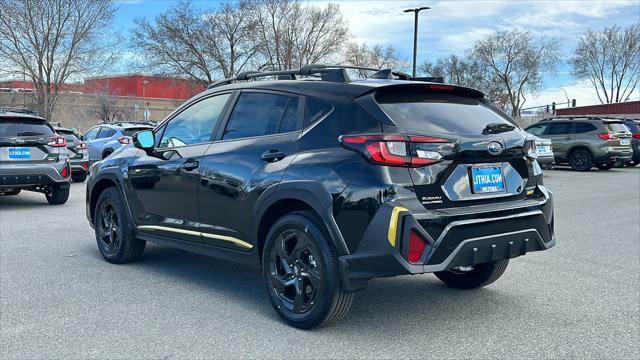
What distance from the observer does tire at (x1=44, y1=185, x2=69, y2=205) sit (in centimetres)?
1074

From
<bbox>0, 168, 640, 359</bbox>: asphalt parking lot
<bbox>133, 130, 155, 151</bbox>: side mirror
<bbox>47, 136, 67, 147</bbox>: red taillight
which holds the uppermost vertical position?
<bbox>133, 130, 155, 151</bbox>: side mirror

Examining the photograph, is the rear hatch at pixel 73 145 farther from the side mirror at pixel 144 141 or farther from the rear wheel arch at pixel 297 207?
the rear wheel arch at pixel 297 207

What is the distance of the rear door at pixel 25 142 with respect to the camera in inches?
383

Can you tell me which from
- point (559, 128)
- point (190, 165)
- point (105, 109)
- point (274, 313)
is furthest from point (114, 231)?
point (105, 109)

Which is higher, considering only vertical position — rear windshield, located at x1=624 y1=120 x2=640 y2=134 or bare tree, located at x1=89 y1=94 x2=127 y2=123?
bare tree, located at x1=89 y1=94 x2=127 y2=123

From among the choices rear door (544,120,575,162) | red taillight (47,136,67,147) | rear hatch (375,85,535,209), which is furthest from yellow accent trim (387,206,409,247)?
rear door (544,120,575,162)

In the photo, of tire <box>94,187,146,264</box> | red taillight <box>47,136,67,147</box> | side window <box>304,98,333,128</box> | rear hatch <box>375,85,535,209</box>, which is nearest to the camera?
rear hatch <box>375,85,535,209</box>

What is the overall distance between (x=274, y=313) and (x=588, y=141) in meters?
17.8

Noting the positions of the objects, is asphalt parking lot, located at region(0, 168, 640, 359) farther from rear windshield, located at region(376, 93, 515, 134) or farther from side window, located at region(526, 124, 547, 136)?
side window, located at region(526, 124, 547, 136)

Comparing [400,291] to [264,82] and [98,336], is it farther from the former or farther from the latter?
[98,336]

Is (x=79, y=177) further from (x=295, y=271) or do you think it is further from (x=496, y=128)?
(x=496, y=128)

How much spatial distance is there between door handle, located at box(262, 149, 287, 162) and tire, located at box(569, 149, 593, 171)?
17.8 m

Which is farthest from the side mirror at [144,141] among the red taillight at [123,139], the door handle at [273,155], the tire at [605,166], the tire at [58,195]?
the tire at [605,166]

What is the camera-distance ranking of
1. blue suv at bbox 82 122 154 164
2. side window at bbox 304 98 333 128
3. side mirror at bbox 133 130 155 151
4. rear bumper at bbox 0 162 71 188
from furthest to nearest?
blue suv at bbox 82 122 154 164 < rear bumper at bbox 0 162 71 188 < side mirror at bbox 133 130 155 151 < side window at bbox 304 98 333 128
